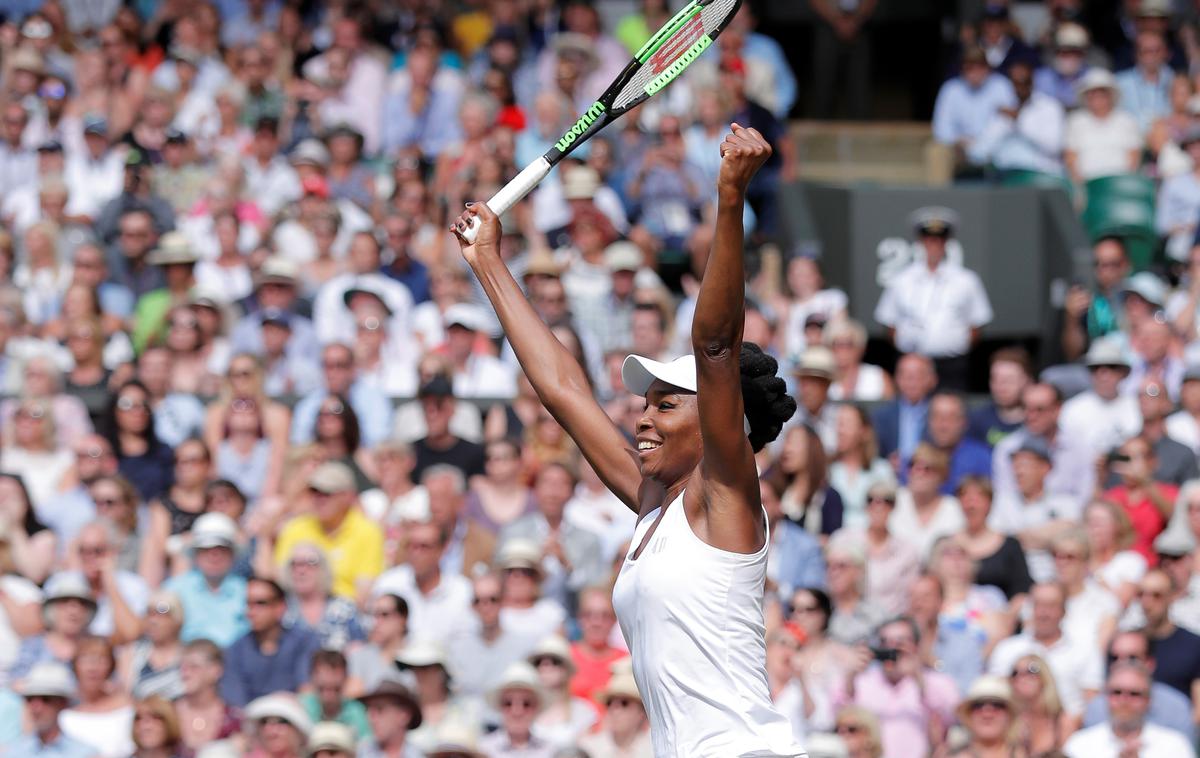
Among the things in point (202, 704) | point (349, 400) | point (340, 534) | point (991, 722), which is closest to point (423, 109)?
point (349, 400)

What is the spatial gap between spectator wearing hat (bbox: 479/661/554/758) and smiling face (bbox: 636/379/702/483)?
4119 millimetres

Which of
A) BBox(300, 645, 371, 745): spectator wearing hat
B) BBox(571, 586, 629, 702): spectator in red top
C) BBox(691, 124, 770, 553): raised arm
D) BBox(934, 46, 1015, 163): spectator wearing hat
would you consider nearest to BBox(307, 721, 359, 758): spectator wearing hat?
BBox(300, 645, 371, 745): spectator wearing hat

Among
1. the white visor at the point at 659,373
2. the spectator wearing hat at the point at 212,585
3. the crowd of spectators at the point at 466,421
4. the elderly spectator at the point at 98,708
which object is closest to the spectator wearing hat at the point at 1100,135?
Answer: the crowd of spectators at the point at 466,421

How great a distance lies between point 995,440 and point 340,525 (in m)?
3.32

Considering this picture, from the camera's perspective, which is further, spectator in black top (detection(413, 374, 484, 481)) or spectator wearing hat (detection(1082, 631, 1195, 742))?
spectator in black top (detection(413, 374, 484, 481))

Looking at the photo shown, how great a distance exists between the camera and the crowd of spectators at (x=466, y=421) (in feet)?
28.6

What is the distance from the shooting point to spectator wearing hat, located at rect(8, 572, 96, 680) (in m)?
9.16

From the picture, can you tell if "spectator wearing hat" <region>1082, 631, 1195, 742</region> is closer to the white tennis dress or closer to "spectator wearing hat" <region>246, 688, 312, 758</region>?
"spectator wearing hat" <region>246, 688, 312, 758</region>

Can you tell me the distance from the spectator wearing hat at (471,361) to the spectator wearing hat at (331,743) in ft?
9.79

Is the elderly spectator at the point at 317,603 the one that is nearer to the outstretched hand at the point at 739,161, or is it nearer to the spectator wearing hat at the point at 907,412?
the spectator wearing hat at the point at 907,412

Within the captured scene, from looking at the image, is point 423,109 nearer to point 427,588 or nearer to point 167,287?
point 167,287

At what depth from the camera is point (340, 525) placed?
9734 mm

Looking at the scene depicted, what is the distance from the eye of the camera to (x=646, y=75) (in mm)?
5176

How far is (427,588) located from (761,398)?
5.19 meters
